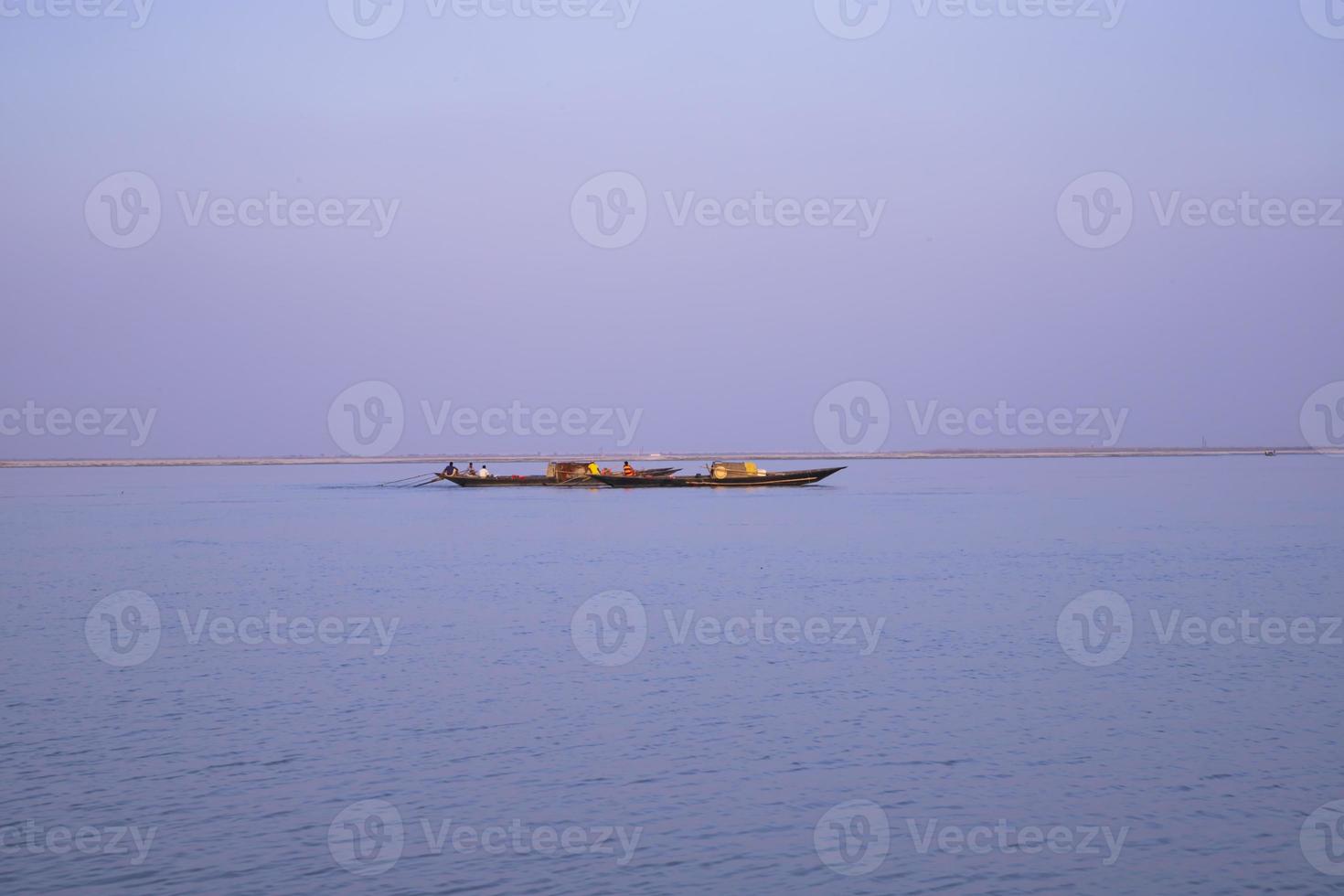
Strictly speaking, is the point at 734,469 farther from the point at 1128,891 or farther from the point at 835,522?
the point at 1128,891

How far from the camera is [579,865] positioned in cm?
1118
